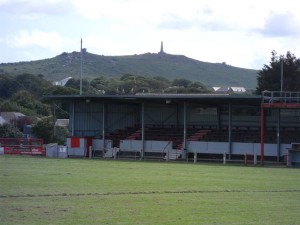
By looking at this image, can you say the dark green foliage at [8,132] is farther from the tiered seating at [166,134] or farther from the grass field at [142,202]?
the grass field at [142,202]

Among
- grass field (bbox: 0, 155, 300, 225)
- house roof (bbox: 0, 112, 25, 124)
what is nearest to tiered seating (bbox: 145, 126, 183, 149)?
Result: grass field (bbox: 0, 155, 300, 225)

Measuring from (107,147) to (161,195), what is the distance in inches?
1634

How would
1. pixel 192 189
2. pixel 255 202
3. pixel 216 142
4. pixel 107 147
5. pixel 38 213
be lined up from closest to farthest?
pixel 38 213
pixel 255 202
pixel 192 189
pixel 216 142
pixel 107 147

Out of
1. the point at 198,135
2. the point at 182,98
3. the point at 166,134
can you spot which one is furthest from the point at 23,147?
the point at 198,135

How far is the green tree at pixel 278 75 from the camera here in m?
97.4

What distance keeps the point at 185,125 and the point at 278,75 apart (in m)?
43.2

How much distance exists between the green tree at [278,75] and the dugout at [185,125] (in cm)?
3344

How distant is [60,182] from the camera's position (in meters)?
25.1

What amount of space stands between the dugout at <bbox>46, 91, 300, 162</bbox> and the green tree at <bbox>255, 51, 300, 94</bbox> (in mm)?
33441

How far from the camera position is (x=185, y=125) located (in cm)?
5862

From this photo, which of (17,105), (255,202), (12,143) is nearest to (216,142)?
(12,143)

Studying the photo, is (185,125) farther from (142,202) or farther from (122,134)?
(142,202)

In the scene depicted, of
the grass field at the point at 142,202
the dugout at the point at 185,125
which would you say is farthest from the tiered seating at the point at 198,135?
the grass field at the point at 142,202

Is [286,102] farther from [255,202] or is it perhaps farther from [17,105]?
[17,105]
